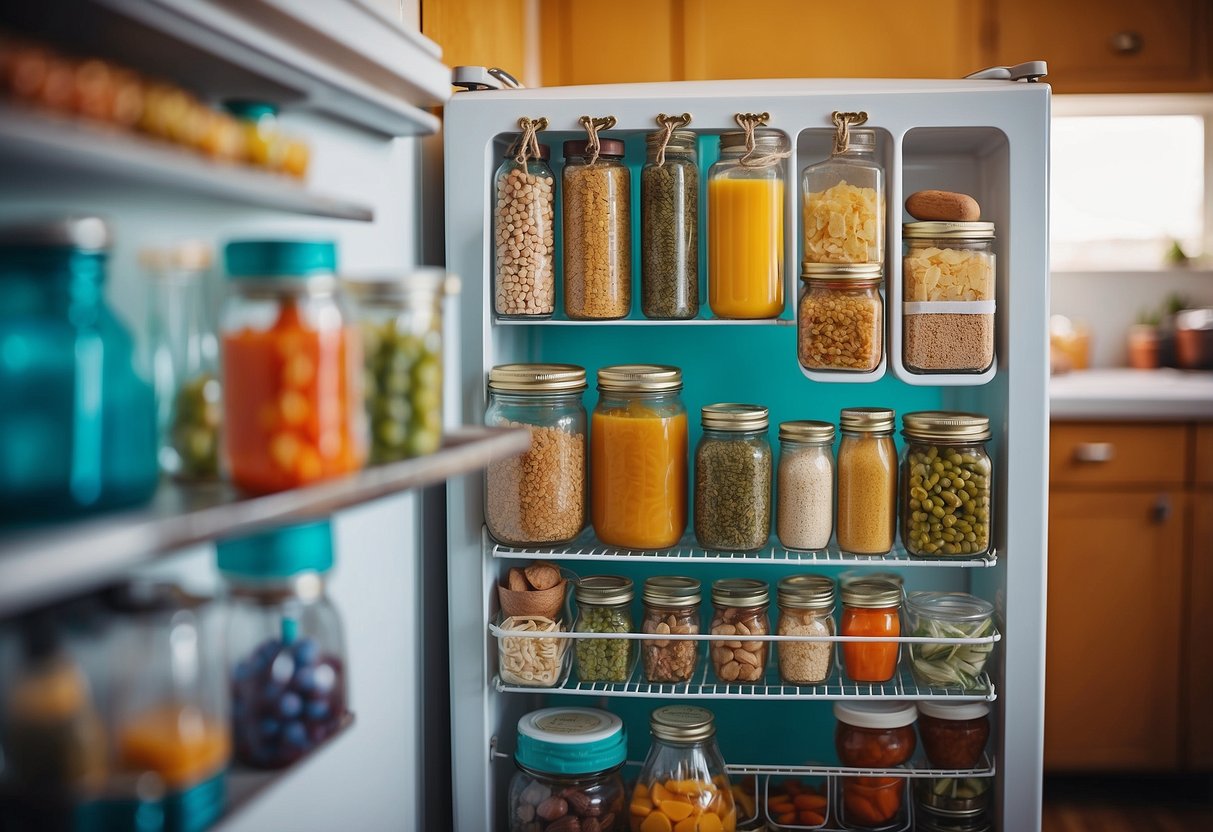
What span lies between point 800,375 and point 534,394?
0.62m

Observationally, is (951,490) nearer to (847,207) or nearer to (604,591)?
(847,207)

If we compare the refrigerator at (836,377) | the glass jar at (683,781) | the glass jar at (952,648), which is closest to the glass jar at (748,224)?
the refrigerator at (836,377)

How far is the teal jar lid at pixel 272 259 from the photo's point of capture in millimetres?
818

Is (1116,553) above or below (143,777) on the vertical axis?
below

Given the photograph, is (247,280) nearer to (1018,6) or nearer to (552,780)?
(552,780)

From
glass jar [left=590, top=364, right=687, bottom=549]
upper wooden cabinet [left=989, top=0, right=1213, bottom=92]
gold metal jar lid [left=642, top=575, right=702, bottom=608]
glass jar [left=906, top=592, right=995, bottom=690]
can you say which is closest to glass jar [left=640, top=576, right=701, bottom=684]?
gold metal jar lid [left=642, top=575, right=702, bottom=608]

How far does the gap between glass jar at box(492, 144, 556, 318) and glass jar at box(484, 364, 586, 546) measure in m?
0.11

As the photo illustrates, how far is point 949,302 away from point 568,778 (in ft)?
3.09

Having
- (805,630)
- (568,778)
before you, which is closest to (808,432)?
(805,630)

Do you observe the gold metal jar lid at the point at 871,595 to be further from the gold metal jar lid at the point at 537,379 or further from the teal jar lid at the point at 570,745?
the gold metal jar lid at the point at 537,379

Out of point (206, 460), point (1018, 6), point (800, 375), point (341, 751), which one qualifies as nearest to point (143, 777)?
point (206, 460)

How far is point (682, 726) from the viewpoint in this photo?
1.75m

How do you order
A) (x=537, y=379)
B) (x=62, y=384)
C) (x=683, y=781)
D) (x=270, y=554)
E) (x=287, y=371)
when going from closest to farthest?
(x=62, y=384) → (x=287, y=371) → (x=270, y=554) → (x=537, y=379) → (x=683, y=781)

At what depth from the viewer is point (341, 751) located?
1425mm
